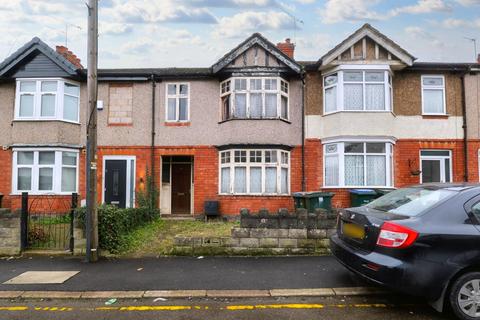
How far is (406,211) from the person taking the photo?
4.70 meters

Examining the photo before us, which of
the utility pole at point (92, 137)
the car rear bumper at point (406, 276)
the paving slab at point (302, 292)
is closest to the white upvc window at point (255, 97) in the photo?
the utility pole at point (92, 137)

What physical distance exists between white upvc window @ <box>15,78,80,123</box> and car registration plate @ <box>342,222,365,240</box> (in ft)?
40.6

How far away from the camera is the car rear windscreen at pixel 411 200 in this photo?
15.0 ft

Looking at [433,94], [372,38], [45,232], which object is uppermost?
[372,38]

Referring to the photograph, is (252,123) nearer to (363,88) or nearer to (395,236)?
(363,88)

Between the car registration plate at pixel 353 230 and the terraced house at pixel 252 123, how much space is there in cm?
820

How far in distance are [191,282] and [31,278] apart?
274 centimetres

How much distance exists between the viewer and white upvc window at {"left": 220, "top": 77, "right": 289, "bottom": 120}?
45.2ft

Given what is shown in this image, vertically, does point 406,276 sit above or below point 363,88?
below

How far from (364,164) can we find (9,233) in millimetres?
11360

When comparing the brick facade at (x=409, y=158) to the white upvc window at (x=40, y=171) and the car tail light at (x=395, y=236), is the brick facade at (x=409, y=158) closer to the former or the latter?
the white upvc window at (x=40, y=171)

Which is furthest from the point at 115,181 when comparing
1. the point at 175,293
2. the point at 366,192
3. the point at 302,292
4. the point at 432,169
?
the point at 432,169

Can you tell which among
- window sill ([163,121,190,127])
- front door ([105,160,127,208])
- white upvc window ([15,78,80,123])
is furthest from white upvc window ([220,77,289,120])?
white upvc window ([15,78,80,123])

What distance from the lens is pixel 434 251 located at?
13.8 feet
